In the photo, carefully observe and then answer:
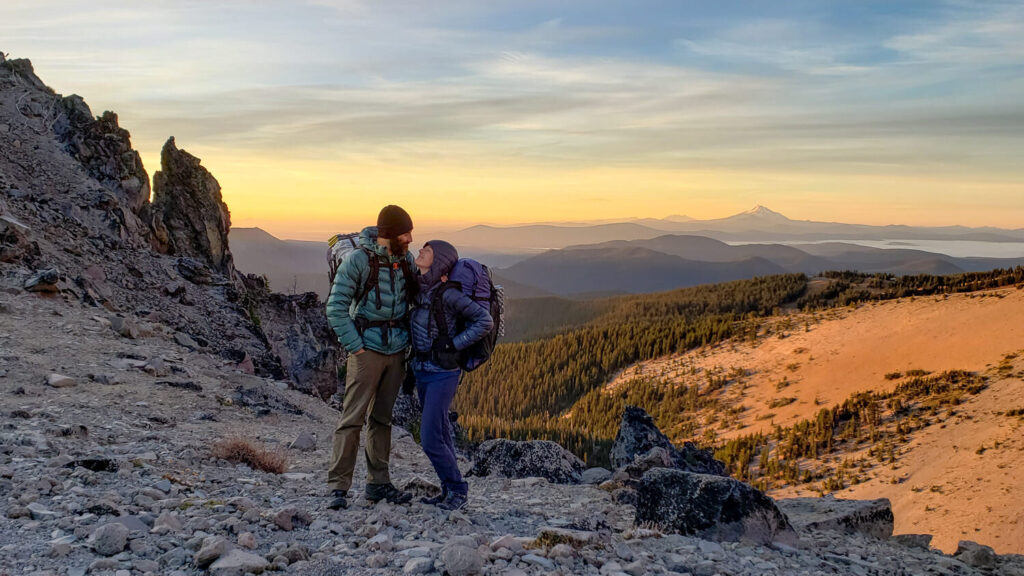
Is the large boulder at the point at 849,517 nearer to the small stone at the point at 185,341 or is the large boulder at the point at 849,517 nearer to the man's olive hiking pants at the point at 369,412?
the man's olive hiking pants at the point at 369,412

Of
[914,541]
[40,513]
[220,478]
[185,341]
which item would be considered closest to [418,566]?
[40,513]

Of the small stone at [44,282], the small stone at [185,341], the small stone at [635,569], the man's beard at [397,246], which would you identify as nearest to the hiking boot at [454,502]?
the small stone at [635,569]

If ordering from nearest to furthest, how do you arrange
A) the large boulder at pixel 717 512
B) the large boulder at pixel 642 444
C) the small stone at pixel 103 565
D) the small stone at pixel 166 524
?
the small stone at pixel 103 565
the small stone at pixel 166 524
the large boulder at pixel 717 512
the large boulder at pixel 642 444

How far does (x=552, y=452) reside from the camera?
11.7 meters

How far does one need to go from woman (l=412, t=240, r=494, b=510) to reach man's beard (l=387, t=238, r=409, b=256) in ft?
0.55

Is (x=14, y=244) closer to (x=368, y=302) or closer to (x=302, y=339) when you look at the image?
(x=302, y=339)

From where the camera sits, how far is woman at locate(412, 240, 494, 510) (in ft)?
21.9

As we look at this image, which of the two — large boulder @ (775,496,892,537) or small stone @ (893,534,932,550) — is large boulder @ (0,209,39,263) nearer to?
large boulder @ (775,496,892,537)

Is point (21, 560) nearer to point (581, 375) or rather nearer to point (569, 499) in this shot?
point (569, 499)

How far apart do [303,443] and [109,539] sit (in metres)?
5.42

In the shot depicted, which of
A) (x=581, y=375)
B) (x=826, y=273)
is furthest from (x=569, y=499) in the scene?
(x=826, y=273)

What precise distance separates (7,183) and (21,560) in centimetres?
1785

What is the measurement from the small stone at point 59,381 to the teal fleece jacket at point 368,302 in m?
6.21

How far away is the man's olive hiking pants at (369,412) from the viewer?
6686 millimetres
